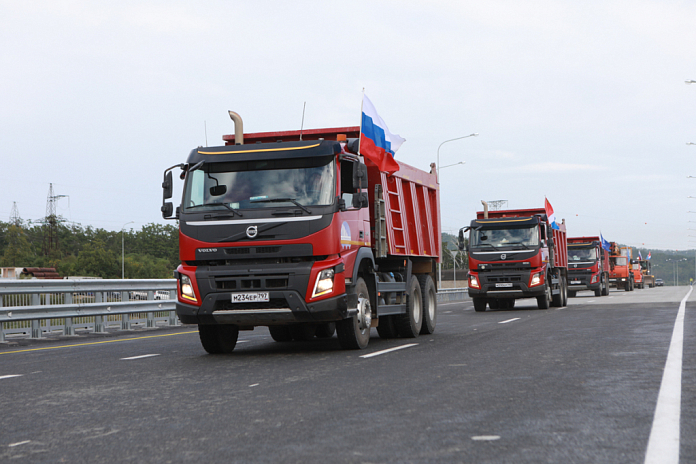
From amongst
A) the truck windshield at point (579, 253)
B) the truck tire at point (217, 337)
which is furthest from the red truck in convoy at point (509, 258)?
the truck tire at point (217, 337)

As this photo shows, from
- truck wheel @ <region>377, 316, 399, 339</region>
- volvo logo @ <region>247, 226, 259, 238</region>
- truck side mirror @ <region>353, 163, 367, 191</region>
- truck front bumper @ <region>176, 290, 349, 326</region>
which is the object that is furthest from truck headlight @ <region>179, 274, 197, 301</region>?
truck wheel @ <region>377, 316, 399, 339</region>

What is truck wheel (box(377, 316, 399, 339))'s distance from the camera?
1343 cm

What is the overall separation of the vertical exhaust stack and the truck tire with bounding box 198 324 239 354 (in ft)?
8.70

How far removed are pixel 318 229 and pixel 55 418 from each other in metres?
4.72

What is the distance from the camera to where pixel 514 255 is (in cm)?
2456

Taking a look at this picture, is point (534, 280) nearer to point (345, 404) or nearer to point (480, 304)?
point (480, 304)

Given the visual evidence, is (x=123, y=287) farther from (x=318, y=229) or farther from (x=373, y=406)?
(x=373, y=406)

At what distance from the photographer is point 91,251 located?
4198 inches

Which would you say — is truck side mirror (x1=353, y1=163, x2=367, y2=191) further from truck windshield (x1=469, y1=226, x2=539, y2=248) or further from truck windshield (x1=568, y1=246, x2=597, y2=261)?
truck windshield (x1=568, y1=246, x2=597, y2=261)

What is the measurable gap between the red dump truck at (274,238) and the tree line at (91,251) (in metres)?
95.3

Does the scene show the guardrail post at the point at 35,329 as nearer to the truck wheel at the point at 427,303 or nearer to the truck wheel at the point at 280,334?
the truck wheel at the point at 280,334

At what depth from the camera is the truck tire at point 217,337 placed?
11.3 metres

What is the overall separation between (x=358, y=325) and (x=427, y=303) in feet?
11.7

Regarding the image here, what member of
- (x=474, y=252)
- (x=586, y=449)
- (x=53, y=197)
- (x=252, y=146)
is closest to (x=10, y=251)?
(x=53, y=197)
